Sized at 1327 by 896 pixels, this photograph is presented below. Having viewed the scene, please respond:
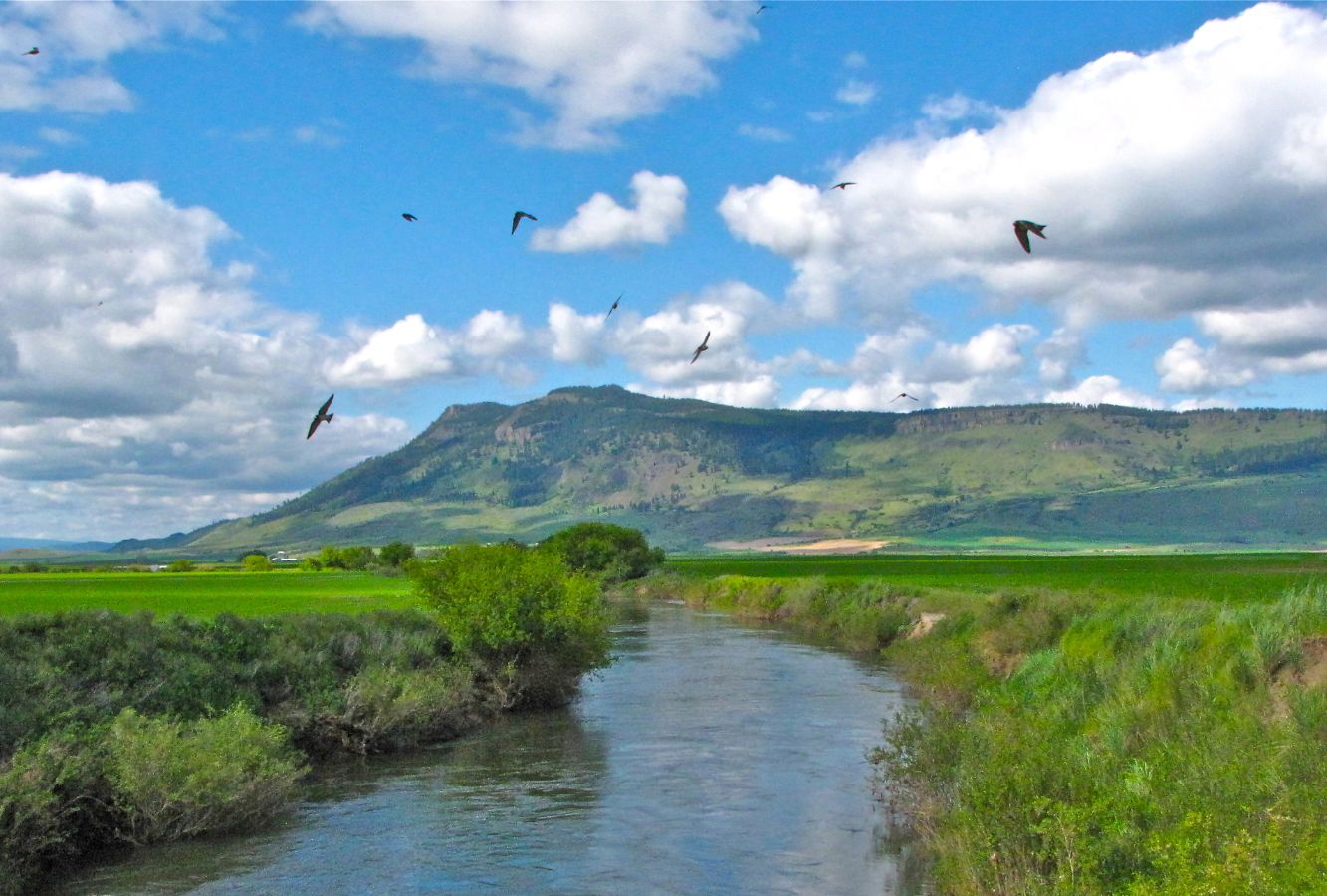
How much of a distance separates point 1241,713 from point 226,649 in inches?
850

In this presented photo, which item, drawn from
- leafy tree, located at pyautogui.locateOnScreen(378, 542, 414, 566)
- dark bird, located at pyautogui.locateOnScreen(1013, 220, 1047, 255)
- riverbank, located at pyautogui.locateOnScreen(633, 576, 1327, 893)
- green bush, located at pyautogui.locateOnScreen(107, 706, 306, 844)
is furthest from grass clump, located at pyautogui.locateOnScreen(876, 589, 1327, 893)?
leafy tree, located at pyautogui.locateOnScreen(378, 542, 414, 566)

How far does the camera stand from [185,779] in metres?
17.9

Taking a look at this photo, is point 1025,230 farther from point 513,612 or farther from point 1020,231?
point 513,612

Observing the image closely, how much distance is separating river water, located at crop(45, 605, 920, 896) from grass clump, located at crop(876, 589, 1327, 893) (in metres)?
2.01

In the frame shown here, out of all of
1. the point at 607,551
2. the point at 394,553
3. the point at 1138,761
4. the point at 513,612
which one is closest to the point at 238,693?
the point at 513,612

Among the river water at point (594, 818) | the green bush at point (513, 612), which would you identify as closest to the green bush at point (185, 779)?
the river water at point (594, 818)

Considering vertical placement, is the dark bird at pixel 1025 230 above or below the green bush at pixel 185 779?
above

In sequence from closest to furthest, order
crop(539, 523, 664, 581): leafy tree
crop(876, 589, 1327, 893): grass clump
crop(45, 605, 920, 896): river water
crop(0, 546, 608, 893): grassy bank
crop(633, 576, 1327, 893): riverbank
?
crop(876, 589, 1327, 893): grass clump, crop(633, 576, 1327, 893): riverbank, crop(45, 605, 920, 896): river water, crop(0, 546, 608, 893): grassy bank, crop(539, 523, 664, 581): leafy tree

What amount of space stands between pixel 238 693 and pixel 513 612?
888cm

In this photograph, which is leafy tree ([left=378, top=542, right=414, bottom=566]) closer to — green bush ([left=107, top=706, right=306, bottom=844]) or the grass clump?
green bush ([left=107, top=706, right=306, bottom=844])

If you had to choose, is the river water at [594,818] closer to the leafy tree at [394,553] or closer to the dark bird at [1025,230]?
the dark bird at [1025,230]

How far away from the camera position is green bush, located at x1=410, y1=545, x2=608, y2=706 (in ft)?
102

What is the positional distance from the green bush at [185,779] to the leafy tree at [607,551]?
8412cm

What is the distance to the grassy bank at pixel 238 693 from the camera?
57.4ft
